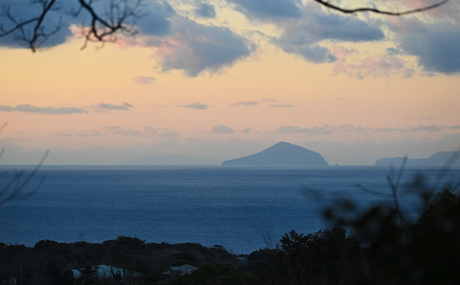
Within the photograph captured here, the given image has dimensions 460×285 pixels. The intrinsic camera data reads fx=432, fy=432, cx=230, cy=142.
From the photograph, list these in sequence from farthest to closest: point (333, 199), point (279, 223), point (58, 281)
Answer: point (279, 223), point (58, 281), point (333, 199)

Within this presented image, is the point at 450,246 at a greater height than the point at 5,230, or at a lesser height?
greater

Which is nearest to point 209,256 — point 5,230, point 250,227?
point 250,227

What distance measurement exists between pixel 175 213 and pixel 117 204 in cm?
1655

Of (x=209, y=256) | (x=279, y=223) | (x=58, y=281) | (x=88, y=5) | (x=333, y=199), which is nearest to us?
(x=88, y=5)

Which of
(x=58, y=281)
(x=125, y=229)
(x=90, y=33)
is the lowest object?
(x=125, y=229)

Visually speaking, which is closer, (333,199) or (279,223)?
(333,199)

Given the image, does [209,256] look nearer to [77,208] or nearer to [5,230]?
[5,230]

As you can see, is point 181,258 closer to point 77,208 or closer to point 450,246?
point 450,246

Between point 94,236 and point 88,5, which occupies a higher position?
point 88,5

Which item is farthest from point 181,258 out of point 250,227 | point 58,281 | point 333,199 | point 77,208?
point 77,208

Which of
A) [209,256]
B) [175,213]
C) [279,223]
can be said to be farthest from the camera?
[175,213]

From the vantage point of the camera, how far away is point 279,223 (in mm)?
48094

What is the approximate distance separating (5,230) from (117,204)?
24.9m

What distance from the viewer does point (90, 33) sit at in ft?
10.6
